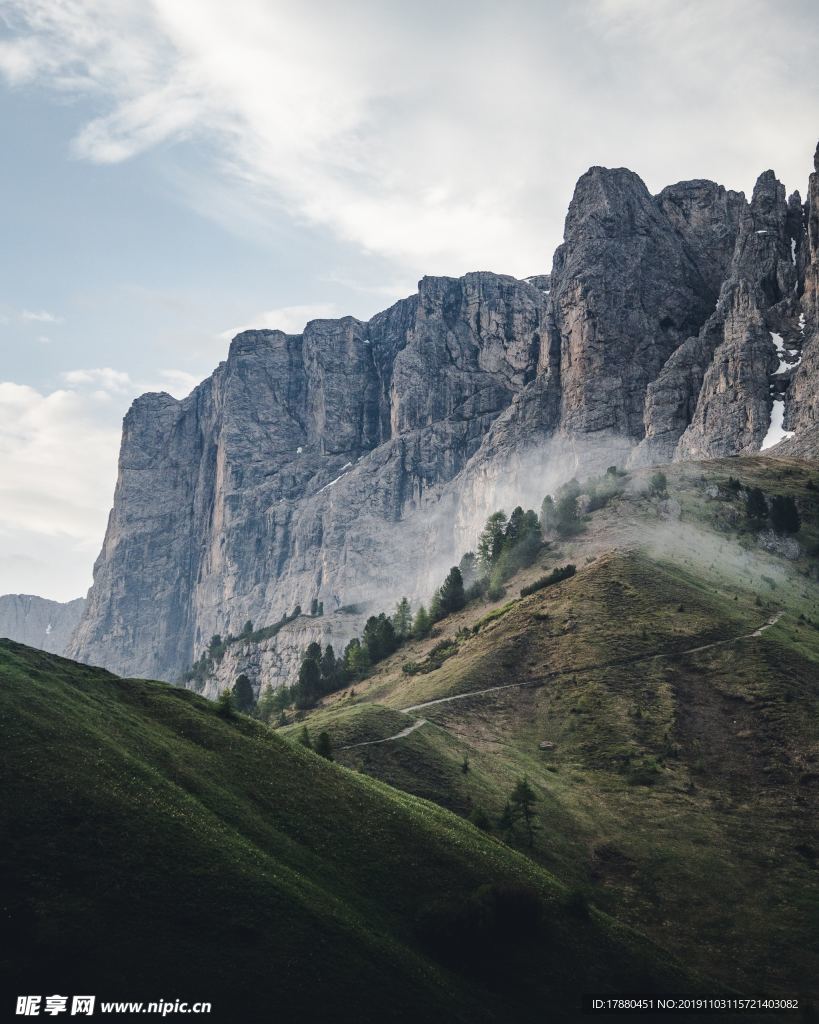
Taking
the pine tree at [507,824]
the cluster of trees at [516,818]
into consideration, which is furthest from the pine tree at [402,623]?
the pine tree at [507,824]

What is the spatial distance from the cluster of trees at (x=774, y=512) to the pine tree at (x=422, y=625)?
59478 millimetres

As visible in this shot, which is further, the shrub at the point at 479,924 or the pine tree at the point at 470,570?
the pine tree at the point at 470,570

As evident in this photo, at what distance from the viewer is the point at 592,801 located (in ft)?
278

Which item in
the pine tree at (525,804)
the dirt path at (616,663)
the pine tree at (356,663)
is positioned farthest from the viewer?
the pine tree at (356,663)

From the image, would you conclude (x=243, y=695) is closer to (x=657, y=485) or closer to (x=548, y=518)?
(x=548, y=518)

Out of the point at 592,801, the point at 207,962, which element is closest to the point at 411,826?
the point at 207,962

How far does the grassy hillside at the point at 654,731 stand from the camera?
221ft

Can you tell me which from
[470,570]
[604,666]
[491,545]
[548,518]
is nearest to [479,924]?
[604,666]

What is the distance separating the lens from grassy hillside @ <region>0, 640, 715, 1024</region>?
37.8 m

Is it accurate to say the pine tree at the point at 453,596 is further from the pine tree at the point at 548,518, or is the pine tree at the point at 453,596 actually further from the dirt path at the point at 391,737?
the dirt path at the point at 391,737

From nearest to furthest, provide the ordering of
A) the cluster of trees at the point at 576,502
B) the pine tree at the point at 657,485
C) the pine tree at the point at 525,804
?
1. the pine tree at the point at 525,804
2. the cluster of trees at the point at 576,502
3. the pine tree at the point at 657,485

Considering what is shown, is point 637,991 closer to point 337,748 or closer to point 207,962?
point 207,962

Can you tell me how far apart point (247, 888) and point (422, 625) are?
12126 cm

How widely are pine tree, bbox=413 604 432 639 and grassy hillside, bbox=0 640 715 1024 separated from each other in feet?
325
